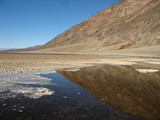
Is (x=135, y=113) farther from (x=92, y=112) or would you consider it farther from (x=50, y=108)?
(x=50, y=108)

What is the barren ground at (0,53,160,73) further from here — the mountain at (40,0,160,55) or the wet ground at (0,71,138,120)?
the mountain at (40,0,160,55)

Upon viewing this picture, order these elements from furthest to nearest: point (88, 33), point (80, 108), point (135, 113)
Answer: point (88, 33) → point (80, 108) → point (135, 113)

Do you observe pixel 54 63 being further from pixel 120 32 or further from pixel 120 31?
pixel 120 31

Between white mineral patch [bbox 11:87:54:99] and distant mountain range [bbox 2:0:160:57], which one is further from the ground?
distant mountain range [bbox 2:0:160:57]

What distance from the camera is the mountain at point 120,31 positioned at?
58.5 metres

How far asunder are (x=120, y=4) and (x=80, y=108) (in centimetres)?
9714

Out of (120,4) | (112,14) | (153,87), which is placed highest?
(120,4)

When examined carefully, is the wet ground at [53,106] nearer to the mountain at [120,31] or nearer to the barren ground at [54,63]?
the barren ground at [54,63]

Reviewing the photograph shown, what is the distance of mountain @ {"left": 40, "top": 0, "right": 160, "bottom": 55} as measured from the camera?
58531 millimetres

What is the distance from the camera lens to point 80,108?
15.2 feet

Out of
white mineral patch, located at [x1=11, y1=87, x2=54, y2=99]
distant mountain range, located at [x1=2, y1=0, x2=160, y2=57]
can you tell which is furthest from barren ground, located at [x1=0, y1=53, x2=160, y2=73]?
distant mountain range, located at [x1=2, y1=0, x2=160, y2=57]

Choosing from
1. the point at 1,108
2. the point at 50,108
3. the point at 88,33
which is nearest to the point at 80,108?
the point at 50,108

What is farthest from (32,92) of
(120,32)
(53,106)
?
(120,32)

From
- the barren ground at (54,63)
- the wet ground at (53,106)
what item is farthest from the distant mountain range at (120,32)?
the wet ground at (53,106)
